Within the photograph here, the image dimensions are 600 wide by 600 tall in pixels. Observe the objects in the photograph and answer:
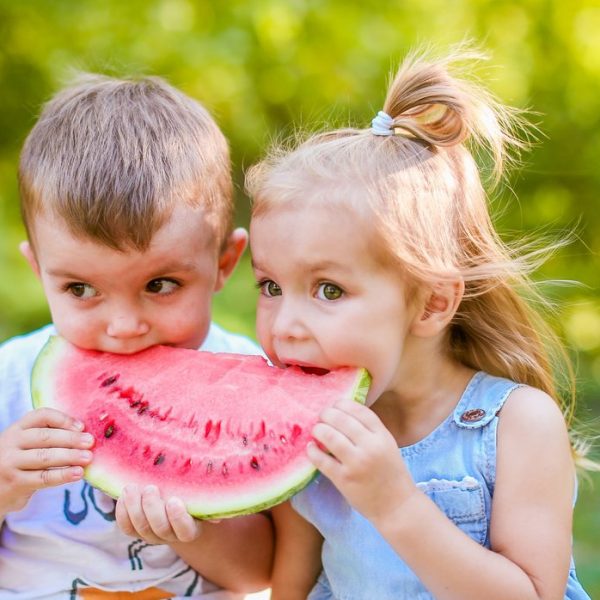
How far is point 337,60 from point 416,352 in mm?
3355

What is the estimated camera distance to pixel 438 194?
1806 millimetres

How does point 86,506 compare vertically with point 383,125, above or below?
below

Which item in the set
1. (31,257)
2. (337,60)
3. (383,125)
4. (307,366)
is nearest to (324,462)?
(307,366)

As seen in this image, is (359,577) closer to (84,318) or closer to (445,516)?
(445,516)

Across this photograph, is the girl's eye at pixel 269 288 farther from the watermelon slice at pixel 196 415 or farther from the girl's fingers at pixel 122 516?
the girl's fingers at pixel 122 516

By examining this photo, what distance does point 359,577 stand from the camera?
1849mm

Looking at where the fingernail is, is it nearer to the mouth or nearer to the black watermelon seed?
the black watermelon seed

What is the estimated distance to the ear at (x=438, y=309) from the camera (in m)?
1.81

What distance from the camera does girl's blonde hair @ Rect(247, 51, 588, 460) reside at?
1744mm

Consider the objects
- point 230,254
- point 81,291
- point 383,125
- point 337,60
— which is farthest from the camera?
point 337,60

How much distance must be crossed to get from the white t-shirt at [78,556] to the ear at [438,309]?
796 millimetres

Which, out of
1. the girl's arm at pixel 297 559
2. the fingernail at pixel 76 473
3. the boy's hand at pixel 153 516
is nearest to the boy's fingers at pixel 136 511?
the boy's hand at pixel 153 516

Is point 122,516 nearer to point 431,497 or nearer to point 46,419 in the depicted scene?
point 46,419

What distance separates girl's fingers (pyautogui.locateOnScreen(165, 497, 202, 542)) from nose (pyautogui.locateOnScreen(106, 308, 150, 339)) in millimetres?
414
